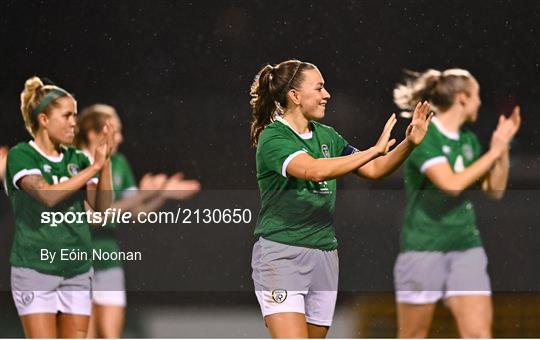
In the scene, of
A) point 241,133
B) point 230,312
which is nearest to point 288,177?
point 241,133

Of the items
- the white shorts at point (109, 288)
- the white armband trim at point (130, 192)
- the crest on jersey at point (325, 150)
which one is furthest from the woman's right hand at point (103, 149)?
the crest on jersey at point (325, 150)

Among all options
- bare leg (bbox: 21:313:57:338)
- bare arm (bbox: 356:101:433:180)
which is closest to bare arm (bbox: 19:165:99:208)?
bare leg (bbox: 21:313:57:338)

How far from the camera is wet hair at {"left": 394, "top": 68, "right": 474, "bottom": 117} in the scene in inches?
133

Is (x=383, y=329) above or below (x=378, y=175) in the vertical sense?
below

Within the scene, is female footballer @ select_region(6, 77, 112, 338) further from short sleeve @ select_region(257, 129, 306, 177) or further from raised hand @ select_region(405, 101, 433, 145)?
raised hand @ select_region(405, 101, 433, 145)

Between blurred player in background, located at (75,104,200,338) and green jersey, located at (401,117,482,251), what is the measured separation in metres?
0.74

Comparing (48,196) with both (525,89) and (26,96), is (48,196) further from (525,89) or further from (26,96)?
(525,89)

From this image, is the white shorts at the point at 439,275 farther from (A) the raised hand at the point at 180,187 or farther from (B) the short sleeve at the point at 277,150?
(A) the raised hand at the point at 180,187

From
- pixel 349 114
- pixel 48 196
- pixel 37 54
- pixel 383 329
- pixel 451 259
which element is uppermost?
pixel 37 54

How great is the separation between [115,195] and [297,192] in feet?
2.10

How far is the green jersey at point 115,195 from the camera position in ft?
11.2

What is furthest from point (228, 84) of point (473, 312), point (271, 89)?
point (473, 312)

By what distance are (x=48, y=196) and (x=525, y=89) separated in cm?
166

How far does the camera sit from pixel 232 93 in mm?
3420
